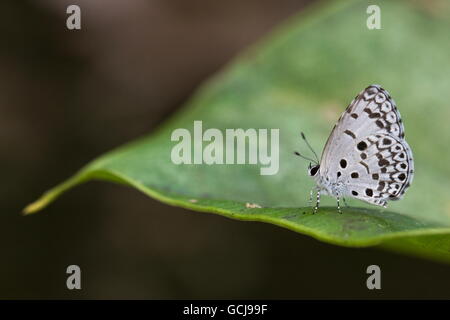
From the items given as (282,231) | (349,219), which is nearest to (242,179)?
(349,219)

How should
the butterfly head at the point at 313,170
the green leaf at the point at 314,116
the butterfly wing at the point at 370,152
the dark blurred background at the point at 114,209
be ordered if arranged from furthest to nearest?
1. the dark blurred background at the point at 114,209
2. the butterfly head at the point at 313,170
3. the butterfly wing at the point at 370,152
4. the green leaf at the point at 314,116

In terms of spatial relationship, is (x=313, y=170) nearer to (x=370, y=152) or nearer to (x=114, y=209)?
(x=370, y=152)

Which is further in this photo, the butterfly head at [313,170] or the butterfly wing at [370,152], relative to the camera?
the butterfly head at [313,170]

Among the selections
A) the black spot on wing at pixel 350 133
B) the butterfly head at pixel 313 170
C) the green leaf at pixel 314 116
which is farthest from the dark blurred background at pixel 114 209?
the black spot on wing at pixel 350 133

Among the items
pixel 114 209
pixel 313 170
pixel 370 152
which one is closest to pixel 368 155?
pixel 370 152

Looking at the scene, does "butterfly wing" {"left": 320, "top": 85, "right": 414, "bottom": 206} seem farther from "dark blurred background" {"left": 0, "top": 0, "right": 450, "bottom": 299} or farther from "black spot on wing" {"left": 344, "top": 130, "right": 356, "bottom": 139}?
"dark blurred background" {"left": 0, "top": 0, "right": 450, "bottom": 299}

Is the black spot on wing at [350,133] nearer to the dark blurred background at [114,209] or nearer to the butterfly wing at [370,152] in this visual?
the butterfly wing at [370,152]
